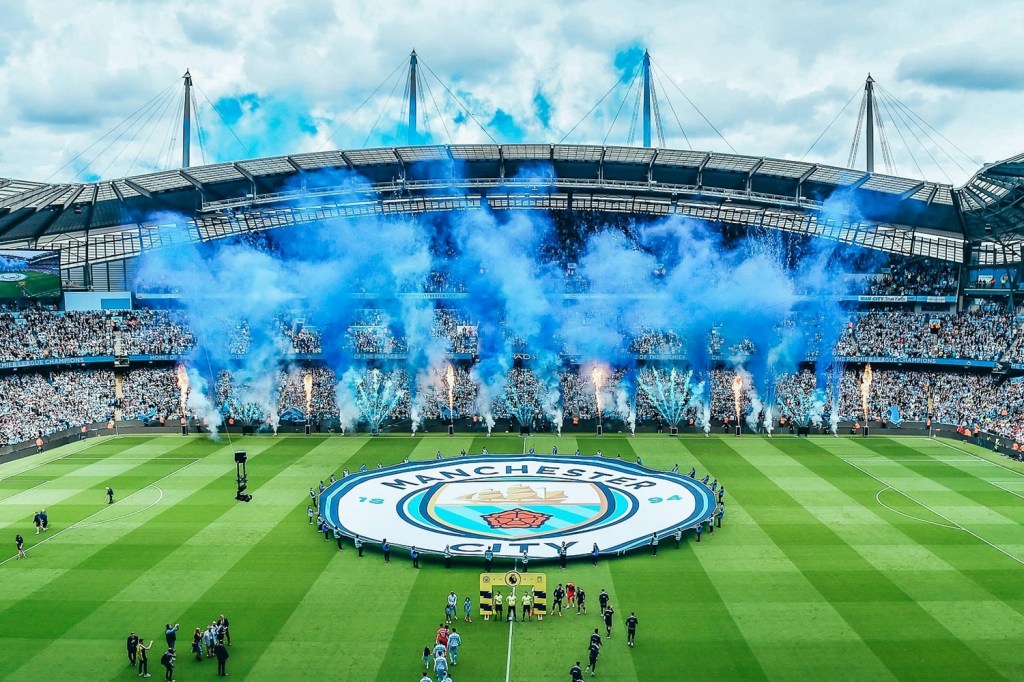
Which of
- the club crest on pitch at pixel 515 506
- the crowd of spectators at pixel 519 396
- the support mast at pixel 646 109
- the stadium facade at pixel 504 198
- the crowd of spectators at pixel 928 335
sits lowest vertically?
the club crest on pitch at pixel 515 506

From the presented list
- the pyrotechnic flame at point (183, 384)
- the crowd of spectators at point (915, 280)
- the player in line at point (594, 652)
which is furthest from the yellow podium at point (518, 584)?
the crowd of spectators at point (915, 280)

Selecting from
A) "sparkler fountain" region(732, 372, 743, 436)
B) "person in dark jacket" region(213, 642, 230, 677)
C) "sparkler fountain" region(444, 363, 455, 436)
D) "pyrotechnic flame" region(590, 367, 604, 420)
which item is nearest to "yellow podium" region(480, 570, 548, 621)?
"person in dark jacket" region(213, 642, 230, 677)

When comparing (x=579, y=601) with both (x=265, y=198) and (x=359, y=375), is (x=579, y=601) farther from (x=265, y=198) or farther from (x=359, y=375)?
(x=265, y=198)

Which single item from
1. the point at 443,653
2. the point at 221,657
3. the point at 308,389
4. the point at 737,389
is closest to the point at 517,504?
the point at 443,653

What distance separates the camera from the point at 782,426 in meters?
58.4

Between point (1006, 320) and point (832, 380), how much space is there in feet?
47.2

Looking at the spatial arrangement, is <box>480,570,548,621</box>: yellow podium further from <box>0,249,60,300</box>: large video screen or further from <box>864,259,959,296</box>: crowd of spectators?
<box>864,259,959,296</box>: crowd of spectators

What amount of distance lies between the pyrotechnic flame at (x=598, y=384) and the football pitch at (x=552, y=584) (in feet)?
53.7

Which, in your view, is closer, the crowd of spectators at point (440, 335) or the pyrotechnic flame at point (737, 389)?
the pyrotechnic flame at point (737, 389)

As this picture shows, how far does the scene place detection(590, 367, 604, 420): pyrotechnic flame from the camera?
61250 millimetres

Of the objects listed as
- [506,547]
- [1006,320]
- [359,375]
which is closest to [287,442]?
[359,375]

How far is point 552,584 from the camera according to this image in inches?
1146

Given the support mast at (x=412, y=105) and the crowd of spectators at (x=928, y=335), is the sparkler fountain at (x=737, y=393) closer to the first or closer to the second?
the crowd of spectators at (x=928, y=335)

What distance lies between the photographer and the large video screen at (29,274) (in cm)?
6291
